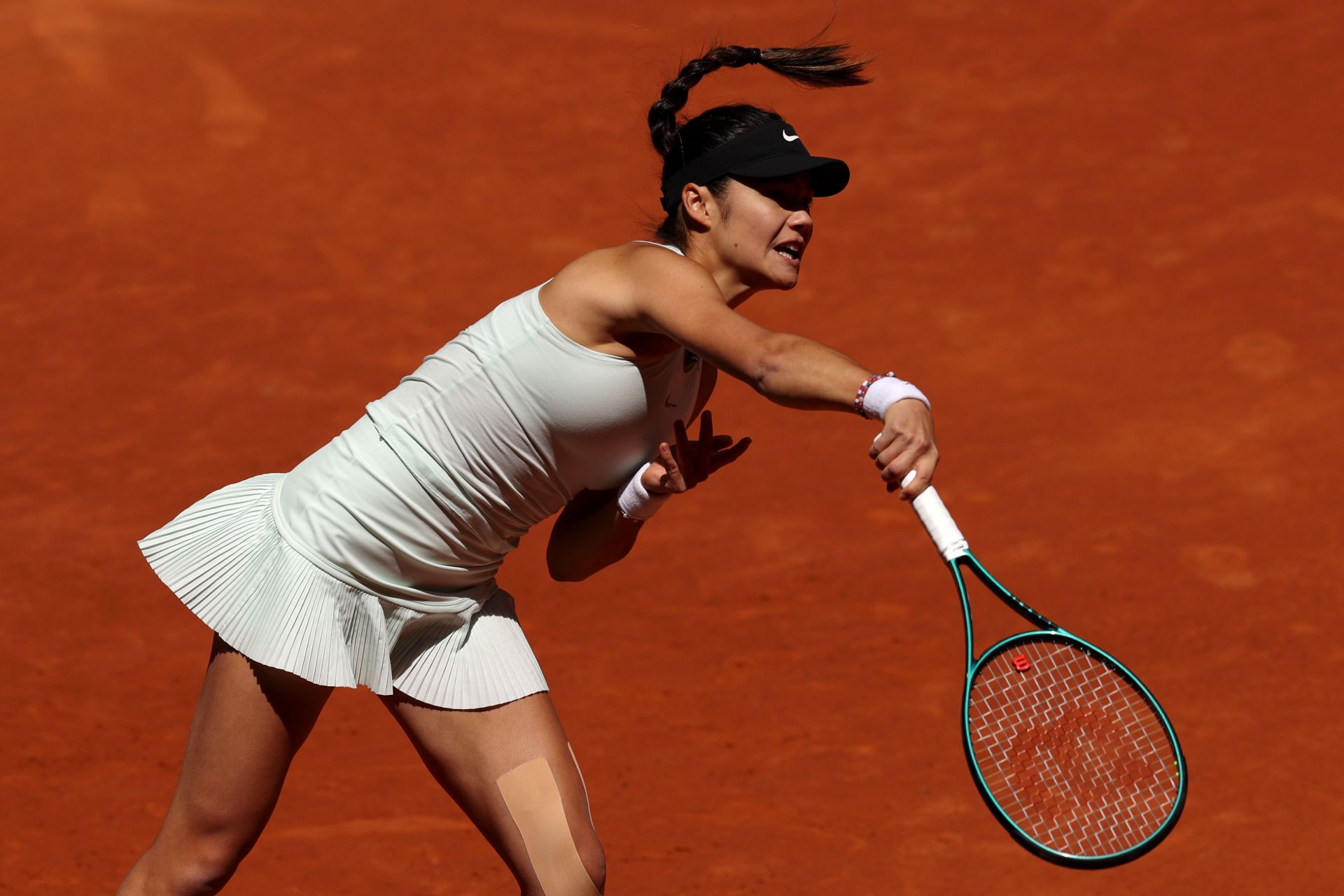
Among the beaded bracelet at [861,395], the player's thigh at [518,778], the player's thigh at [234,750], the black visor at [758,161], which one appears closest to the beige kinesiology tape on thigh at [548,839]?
the player's thigh at [518,778]

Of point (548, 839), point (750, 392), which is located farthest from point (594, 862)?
point (750, 392)

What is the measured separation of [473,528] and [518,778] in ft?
1.55

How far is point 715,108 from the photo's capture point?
9.92 ft

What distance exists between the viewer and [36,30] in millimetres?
10891

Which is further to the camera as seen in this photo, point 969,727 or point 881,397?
point 969,727

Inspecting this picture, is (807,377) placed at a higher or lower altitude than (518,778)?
higher

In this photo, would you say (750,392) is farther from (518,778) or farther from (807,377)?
(807,377)

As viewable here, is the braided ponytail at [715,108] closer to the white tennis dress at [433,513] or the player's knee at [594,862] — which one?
the white tennis dress at [433,513]

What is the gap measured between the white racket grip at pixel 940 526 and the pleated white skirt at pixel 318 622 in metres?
0.84

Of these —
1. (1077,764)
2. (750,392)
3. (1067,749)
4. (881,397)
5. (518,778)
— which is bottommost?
(750,392)

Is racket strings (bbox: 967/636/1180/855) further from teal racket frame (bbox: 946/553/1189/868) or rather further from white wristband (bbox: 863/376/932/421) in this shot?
white wristband (bbox: 863/376/932/421)

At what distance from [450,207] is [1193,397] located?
4.32 metres

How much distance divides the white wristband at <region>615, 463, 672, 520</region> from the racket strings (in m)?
0.76

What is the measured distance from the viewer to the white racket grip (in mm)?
2715
